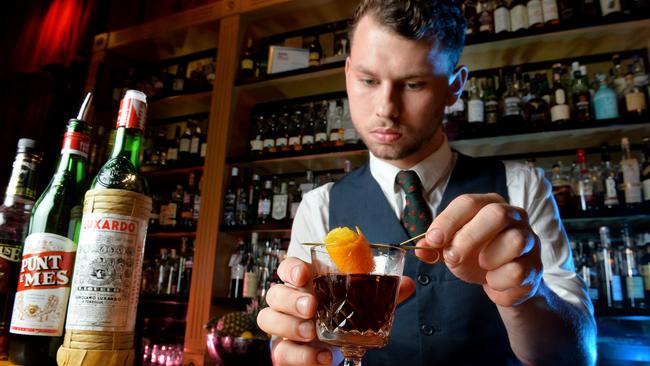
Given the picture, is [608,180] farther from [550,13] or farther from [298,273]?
[298,273]

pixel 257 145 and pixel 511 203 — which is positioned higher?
pixel 257 145

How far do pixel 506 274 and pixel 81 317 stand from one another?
63 centimetres

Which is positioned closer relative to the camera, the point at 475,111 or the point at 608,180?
the point at 608,180

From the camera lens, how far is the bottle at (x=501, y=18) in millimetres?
2262

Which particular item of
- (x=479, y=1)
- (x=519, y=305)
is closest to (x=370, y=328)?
(x=519, y=305)

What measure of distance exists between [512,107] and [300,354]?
186 centimetres

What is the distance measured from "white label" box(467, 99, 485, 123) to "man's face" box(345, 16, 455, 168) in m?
0.98

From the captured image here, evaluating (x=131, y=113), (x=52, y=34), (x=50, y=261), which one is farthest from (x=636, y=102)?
(x=52, y=34)

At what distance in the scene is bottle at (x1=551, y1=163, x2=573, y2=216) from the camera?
2.00 metres

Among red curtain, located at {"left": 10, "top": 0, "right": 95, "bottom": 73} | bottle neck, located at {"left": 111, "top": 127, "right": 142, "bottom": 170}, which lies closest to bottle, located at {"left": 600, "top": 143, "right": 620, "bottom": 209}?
bottle neck, located at {"left": 111, "top": 127, "right": 142, "bottom": 170}

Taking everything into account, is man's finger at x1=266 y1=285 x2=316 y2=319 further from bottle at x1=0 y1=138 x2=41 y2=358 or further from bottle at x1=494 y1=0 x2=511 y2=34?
bottle at x1=494 y1=0 x2=511 y2=34

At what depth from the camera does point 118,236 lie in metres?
0.70

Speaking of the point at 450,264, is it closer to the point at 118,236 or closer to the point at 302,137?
the point at 118,236

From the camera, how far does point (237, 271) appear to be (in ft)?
8.77
